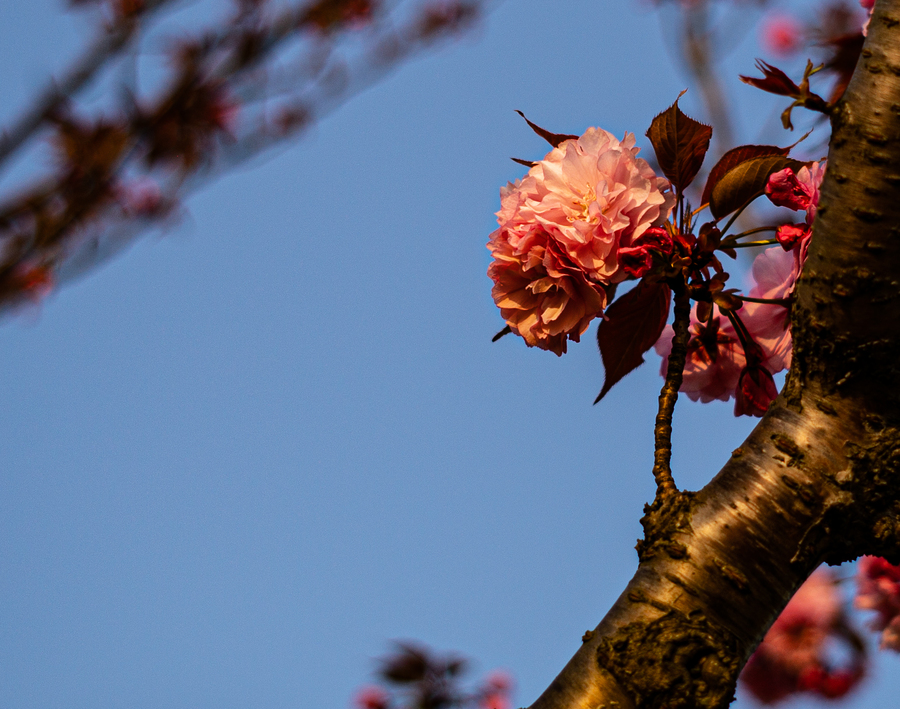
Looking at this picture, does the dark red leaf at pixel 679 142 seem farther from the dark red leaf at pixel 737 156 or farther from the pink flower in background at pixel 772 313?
the pink flower in background at pixel 772 313

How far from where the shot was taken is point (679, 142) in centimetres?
93

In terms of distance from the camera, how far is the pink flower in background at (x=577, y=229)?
0.89m

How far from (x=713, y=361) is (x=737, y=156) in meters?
0.29

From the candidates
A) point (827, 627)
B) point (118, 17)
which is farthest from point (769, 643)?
point (118, 17)

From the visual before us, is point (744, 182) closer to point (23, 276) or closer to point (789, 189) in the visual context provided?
point (789, 189)

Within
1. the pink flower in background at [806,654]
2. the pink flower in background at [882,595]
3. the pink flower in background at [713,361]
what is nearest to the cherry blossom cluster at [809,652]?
the pink flower in background at [806,654]

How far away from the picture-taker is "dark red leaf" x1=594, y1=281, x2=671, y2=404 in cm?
94

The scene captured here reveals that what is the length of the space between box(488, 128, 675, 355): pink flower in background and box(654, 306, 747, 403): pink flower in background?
0.69 feet

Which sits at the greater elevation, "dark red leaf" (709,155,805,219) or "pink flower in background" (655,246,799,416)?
"dark red leaf" (709,155,805,219)

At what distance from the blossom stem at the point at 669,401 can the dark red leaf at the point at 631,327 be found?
3 cm

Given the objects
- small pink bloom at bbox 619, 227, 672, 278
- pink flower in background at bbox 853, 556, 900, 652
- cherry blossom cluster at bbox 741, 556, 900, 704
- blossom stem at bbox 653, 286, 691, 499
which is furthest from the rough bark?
cherry blossom cluster at bbox 741, 556, 900, 704

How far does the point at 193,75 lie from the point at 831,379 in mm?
1756

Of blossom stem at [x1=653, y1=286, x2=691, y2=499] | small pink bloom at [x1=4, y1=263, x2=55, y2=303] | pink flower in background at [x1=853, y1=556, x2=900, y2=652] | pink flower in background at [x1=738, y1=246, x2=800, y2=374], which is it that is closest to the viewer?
blossom stem at [x1=653, y1=286, x2=691, y2=499]

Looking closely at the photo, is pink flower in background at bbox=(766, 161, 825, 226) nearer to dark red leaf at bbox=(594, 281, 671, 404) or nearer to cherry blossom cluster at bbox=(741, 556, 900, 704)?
dark red leaf at bbox=(594, 281, 671, 404)
